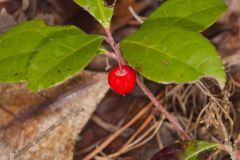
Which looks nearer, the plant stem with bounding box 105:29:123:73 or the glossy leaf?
the plant stem with bounding box 105:29:123:73

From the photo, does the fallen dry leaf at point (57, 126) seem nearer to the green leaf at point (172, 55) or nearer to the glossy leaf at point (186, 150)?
the glossy leaf at point (186, 150)

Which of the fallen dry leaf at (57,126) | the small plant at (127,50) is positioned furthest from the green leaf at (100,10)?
the fallen dry leaf at (57,126)

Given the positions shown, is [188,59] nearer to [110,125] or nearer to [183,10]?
[183,10]

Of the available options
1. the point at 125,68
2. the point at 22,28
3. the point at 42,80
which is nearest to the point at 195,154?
the point at 125,68

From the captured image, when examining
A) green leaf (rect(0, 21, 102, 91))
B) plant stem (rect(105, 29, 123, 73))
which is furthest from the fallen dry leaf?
plant stem (rect(105, 29, 123, 73))

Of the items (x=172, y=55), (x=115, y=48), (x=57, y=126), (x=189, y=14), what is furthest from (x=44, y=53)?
(x=57, y=126)

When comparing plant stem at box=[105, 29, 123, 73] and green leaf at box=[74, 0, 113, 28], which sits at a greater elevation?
green leaf at box=[74, 0, 113, 28]

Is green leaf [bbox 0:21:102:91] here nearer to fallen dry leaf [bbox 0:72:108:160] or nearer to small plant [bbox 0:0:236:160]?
small plant [bbox 0:0:236:160]
